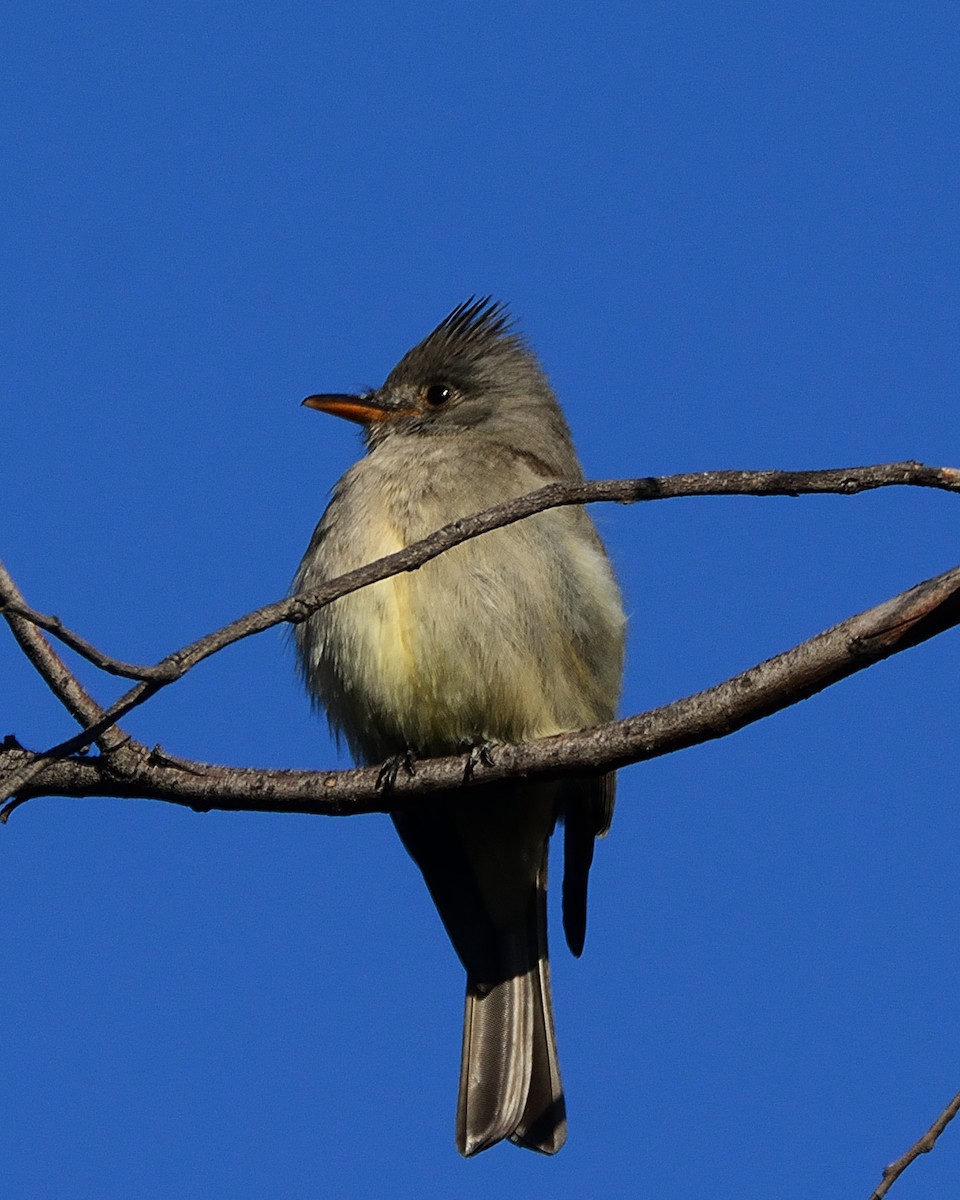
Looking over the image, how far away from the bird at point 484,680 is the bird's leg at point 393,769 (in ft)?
0.31

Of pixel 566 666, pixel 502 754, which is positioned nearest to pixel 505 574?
pixel 566 666

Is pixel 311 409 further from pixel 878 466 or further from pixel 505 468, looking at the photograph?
pixel 878 466

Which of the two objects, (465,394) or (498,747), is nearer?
(498,747)

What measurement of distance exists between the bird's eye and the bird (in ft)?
0.74

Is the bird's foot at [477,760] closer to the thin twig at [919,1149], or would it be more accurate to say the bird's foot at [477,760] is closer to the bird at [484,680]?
the bird at [484,680]

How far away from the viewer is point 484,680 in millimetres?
6676

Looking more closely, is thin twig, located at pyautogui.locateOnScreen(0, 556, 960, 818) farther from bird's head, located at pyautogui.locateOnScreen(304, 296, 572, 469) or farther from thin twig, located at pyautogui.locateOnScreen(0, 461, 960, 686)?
bird's head, located at pyautogui.locateOnScreen(304, 296, 572, 469)

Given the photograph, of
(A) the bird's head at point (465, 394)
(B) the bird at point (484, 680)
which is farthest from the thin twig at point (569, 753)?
(A) the bird's head at point (465, 394)

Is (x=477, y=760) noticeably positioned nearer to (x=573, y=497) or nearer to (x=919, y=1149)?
(x=573, y=497)

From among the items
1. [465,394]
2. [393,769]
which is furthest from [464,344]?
[393,769]

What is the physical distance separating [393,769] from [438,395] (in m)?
2.96

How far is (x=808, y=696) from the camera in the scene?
482 cm

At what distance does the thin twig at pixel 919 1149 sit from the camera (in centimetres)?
354

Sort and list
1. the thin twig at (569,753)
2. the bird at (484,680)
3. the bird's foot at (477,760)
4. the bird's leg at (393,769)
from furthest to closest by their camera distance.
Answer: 1. the bird at (484,680)
2. the bird's leg at (393,769)
3. the bird's foot at (477,760)
4. the thin twig at (569,753)
